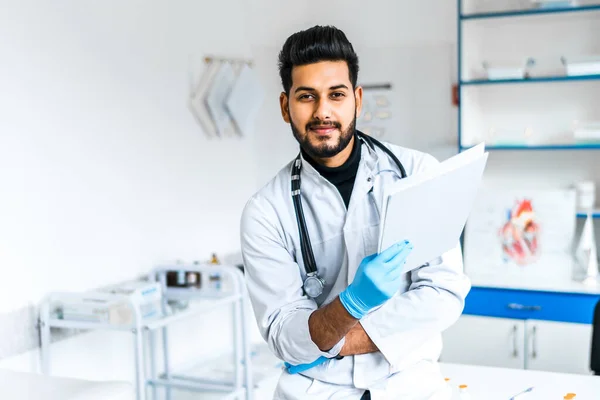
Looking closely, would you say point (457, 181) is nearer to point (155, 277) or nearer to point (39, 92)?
point (39, 92)

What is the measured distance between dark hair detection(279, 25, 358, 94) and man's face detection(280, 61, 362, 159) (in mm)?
15

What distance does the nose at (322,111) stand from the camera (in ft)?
4.83

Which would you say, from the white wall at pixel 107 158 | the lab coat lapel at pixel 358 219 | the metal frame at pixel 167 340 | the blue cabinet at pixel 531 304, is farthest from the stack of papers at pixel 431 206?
the blue cabinet at pixel 531 304

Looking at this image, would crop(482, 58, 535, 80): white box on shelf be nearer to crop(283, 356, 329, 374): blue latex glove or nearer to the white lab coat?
the white lab coat

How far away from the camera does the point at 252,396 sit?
3.04 metres

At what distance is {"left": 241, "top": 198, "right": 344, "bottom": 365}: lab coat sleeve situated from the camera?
145cm

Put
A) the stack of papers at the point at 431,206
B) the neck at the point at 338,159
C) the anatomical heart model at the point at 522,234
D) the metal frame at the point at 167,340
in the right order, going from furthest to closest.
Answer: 1. the anatomical heart model at the point at 522,234
2. the metal frame at the point at 167,340
3. the neck at the point at 338,159
4. the stack of papers at the point at 431,206

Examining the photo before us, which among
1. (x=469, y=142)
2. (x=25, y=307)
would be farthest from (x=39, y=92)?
(x=469, y=142)

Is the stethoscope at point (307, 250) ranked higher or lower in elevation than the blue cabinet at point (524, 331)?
higher

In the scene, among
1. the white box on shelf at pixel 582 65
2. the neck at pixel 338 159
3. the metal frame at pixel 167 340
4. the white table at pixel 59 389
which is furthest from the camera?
the white box on shelf at pixel 582 65

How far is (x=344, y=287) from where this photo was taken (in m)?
1.57

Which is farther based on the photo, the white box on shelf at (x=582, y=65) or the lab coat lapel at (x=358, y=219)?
the white box on shelf at (x=582, y=65)

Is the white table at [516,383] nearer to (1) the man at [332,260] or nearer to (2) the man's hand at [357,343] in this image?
(1) the man at [332,260]

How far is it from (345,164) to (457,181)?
28cm
